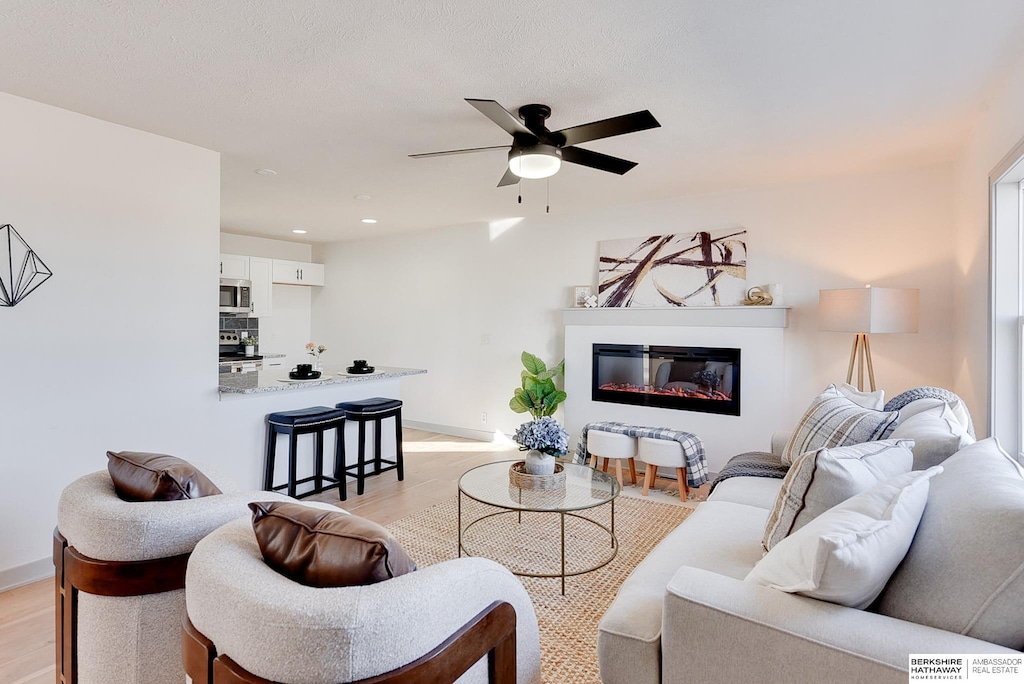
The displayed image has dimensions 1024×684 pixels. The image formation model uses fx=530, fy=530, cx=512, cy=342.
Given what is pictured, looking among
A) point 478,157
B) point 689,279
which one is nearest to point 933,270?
point 689,279

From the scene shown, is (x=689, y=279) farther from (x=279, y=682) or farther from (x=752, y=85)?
(x=279, y=682)

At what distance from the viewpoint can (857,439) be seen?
2.26 metres

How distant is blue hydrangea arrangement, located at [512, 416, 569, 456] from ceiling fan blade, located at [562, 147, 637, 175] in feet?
4.48

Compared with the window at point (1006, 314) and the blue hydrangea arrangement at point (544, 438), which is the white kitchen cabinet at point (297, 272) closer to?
the blue hydrangea arrangement at point (544, 438)

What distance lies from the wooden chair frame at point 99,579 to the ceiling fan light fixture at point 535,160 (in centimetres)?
204

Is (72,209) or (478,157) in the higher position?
(478,157)

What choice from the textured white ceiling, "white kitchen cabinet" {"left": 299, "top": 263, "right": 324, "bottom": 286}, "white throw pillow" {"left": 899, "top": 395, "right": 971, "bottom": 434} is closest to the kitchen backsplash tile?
"white kitchen cabinet" {"left": 299, "top": 263, "right": 324, "bottom": 286}

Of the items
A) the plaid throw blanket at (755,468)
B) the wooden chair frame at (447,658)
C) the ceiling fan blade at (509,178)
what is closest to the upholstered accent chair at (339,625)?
the wooden chair frame at (447,658)

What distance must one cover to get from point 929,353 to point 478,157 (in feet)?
11.1

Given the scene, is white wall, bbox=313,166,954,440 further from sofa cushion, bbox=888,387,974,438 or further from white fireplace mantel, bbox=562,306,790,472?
sofa cushion, bbox=888,387,974,438

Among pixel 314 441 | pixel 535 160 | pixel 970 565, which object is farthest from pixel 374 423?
pixel 970 565

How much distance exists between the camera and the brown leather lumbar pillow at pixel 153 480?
4.95 ft

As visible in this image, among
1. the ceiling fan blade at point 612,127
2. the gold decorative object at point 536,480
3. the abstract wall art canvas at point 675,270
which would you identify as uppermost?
the ceiling fan blade at point 612,127

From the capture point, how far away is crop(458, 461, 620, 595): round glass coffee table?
254cm
